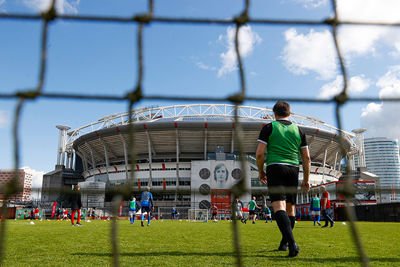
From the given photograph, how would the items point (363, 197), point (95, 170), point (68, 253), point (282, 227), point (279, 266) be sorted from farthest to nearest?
1. point (95, 170)
2. point (363, 197)
3. point (68, 253)
4. point (282, 227)
5. point (279, 266)

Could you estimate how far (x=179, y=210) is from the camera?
23.8m

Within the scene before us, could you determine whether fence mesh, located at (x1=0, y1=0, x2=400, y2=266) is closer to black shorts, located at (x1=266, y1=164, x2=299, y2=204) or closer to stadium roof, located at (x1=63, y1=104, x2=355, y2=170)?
black shorts, located at (x1=266, y1=164, x2=299, y2=204)

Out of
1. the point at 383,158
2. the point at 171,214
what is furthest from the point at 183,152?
the point at 383,158

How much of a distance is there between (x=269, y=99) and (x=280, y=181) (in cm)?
140

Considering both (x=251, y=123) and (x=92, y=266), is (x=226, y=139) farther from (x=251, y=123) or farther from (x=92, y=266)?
(x=92, y=266)

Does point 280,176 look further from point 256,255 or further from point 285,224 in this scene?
point 256,255

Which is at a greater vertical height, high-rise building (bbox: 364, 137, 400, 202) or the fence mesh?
high-rise building (bbox: 364, 137, 400, 202)

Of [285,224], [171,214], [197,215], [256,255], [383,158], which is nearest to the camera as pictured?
[285,224]

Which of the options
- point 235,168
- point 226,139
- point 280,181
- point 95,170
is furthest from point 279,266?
point 95,170

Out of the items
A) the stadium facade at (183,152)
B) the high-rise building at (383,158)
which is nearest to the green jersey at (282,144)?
the stadium facade at (183,152)

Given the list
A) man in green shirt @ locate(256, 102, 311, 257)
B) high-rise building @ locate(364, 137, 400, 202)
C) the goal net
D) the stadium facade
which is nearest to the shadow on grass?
man in green shirt @ locate(256, 102, 311, 257)

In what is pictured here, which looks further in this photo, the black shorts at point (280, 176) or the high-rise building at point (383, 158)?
the high-rise building at point (383, 158)

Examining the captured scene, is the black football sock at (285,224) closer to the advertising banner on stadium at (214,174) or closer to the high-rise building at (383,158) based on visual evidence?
the advertising banner on stadium at (214,174)

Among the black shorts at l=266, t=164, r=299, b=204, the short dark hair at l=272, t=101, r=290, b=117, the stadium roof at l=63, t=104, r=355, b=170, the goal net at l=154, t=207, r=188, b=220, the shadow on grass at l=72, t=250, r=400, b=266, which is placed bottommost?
the goal net at l=154, t=207, r=188, b=220
